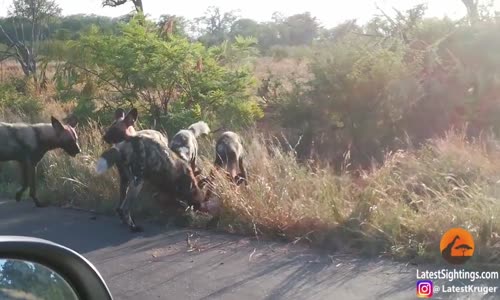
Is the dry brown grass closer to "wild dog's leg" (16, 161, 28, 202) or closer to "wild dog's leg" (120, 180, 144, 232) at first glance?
"wild dog's leg" (16, 161, 28, 202)

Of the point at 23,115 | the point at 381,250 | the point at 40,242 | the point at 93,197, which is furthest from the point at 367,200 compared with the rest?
the point at 23,115

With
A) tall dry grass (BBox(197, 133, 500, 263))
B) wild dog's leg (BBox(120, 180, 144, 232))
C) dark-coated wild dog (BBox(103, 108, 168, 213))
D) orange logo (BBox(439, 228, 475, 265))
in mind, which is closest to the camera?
orange logo (BBox(439, 228, 475, 265))

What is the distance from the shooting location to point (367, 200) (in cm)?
762

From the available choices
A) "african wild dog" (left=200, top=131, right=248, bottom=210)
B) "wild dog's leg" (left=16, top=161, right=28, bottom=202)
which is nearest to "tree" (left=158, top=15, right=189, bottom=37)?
"wild dog's leg" (left=16, top=161, right=28, bottom=202)

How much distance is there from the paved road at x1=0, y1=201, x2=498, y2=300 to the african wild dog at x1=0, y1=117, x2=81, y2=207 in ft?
7.37

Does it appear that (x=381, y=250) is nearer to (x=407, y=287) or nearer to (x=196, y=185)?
(x=407, y=287)

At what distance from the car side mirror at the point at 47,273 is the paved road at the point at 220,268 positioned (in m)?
2.67

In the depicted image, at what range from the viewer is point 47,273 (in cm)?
341

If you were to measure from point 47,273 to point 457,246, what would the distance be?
4191mm

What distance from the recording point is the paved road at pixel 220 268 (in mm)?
5984

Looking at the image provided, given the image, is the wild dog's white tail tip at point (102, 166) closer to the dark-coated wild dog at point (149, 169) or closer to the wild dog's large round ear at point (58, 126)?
the dark-coated wild dog at point (149, 169)

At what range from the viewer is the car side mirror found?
329cm

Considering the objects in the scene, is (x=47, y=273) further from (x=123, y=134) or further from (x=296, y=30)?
(x=296, y=30)

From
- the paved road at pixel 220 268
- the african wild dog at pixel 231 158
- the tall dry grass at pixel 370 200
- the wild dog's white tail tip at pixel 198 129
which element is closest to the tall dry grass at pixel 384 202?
the tall dry grass at pixel 370 200
